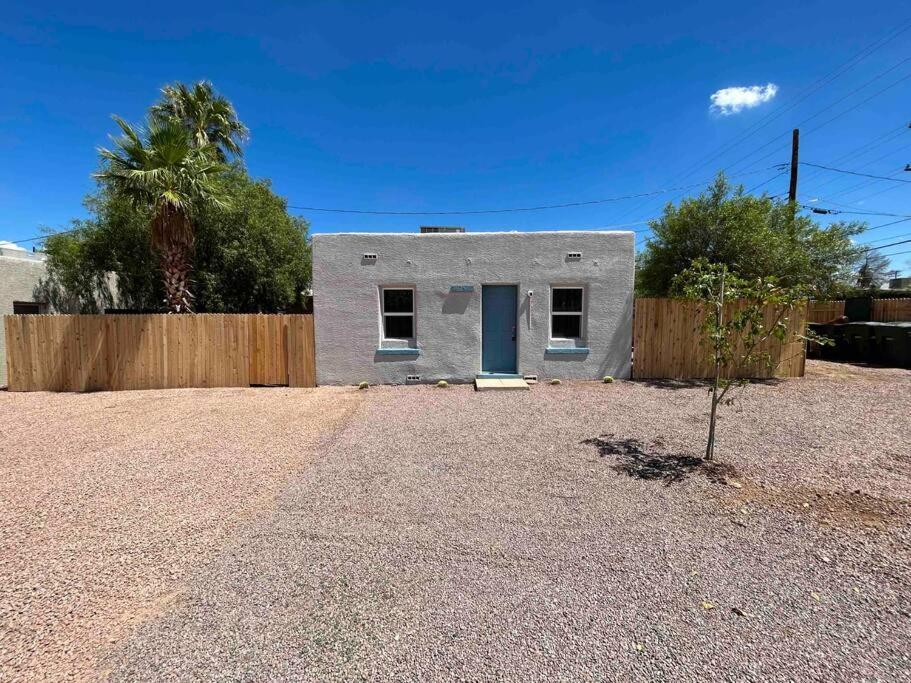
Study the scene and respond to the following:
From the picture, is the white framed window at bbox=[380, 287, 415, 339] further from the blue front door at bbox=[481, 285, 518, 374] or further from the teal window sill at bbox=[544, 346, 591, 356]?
the teal window sill at bbox=[544, 346, 591, 356]

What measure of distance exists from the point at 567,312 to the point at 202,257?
43.8 ft

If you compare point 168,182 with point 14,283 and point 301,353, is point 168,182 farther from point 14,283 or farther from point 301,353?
point 14,283

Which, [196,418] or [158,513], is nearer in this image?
[158,513]

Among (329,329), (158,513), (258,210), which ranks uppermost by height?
(258,210)

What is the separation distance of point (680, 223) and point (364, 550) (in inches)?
518

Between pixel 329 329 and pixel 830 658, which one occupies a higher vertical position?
pixel 329 329

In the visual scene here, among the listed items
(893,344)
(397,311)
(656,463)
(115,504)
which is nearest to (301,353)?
(397,311)

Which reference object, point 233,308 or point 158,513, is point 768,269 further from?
point 233,308

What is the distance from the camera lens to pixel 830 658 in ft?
6.82

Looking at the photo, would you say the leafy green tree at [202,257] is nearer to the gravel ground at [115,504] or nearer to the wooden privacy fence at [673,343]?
the gravel ground at [115,504]

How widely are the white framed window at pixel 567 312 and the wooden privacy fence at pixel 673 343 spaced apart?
4.89 ft

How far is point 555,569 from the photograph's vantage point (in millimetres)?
2828

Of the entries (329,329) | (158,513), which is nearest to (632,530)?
(158,513)

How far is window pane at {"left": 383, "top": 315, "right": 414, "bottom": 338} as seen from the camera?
1007 cm
